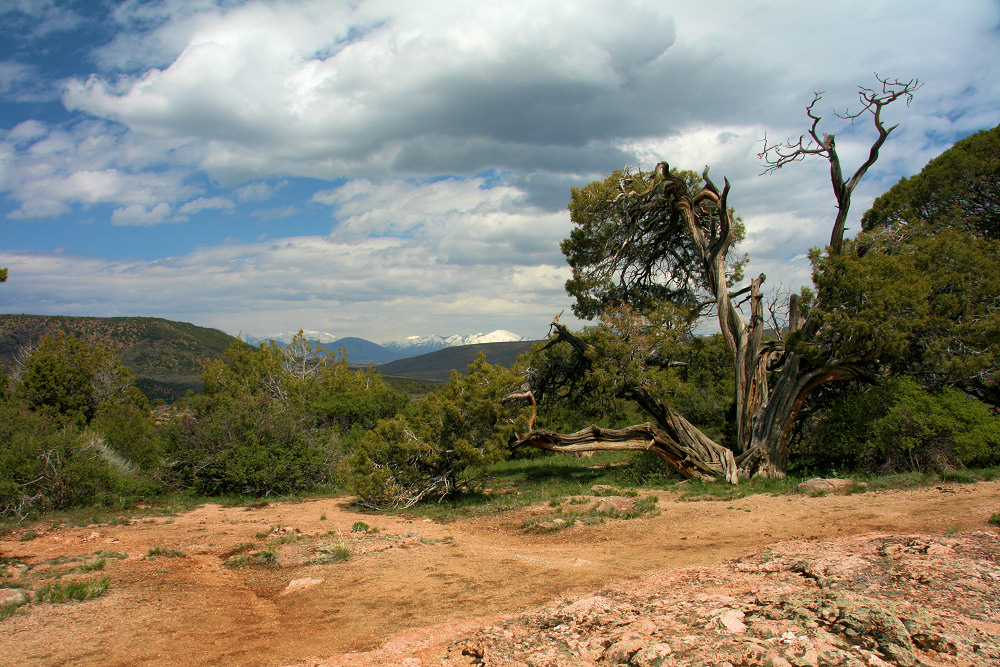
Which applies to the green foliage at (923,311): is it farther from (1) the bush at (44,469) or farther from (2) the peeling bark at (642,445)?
(1) the bush at (44,469)

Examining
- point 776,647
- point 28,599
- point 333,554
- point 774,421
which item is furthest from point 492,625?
point 774,421

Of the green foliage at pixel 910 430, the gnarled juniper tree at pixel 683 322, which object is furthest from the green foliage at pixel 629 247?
the green foliage at pixel 910 430

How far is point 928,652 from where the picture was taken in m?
3.59

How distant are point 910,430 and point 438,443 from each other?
10.3m

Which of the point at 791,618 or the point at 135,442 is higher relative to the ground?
the point at 791,618

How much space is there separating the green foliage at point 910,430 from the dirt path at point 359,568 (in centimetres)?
227

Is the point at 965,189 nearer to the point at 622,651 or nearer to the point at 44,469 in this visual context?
the point at 622,651

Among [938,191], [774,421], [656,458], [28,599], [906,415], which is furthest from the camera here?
[938,191]

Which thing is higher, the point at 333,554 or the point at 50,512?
the point at 333,554

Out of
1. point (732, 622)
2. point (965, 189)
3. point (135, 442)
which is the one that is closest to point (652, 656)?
point (732, 622)

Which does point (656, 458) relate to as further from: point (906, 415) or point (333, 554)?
→ point (333, 554)

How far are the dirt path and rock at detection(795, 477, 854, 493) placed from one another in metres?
0.78

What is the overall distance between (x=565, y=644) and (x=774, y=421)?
11.5 meters

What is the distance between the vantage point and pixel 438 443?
13.9 meters
